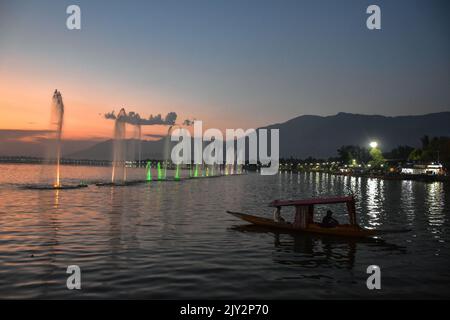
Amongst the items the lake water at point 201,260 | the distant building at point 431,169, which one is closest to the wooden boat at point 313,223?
the lake water at point 201,260

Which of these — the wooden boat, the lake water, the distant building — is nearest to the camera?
the lake water

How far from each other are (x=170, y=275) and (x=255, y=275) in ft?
12.7

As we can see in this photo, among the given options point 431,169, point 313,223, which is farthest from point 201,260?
point 431,169

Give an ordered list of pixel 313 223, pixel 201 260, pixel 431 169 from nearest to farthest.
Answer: pixel 201 260 → pixel 313 223 → pixel 431 169

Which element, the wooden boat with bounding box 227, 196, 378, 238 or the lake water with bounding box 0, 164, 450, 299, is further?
the wooden boat with bounding box 227, 196, 378, 238

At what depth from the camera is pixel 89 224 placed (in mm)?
33812

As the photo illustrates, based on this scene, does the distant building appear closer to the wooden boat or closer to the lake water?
the lake water

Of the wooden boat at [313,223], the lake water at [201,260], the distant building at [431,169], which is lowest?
the lake water at [201,260]

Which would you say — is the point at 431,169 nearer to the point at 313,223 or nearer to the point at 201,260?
the point at 313,223

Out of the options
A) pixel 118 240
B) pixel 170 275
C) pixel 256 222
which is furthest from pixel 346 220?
pixel 170 275

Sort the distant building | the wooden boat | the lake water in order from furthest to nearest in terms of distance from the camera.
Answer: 1. the distant building
2. the wooden boat
3. the lake water

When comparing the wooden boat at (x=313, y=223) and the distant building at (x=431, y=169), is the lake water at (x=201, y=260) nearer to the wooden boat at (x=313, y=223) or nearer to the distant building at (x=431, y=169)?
the wooden boat at (x=313, y=223)

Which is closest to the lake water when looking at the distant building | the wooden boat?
the wooden boat
